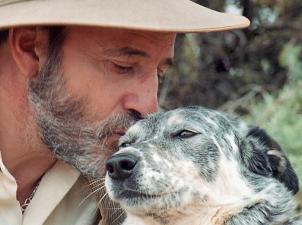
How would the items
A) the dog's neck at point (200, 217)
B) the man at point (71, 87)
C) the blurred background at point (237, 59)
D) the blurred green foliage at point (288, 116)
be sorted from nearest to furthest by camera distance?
the dog's neck at point (200, 217) < the man at point (71, 87) < the blurred green foliage at point (288, 116) < the blurred background at point (237, 59)

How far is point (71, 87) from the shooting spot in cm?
350

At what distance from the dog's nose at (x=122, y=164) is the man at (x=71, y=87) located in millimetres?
350

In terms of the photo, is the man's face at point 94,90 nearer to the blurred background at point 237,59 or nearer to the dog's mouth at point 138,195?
the dog's mouth at point 138,195

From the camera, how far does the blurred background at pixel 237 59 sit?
7.25 metres

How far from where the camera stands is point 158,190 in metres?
3.15

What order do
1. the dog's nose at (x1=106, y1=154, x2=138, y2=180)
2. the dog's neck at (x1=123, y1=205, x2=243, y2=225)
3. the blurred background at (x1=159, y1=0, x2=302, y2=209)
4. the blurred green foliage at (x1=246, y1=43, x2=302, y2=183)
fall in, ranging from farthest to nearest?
1. the blurred background at (x1=159, y1=0, x2=302, y2=209)
2. the blurred green foliage at (x1=246, y1=43, x2=302, y2=183)
3. the dog's neck at (x1=123, y1=205, x2=243, y2=225)
4. the dog's nose at (x1=106, y1=154, x2=138, y2=180)

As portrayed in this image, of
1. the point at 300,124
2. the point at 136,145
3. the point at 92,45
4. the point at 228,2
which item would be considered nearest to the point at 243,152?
the point at 136,145

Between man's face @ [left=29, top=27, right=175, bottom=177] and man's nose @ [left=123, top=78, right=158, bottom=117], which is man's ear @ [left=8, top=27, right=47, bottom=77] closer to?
man's face @ [left=29, top=27, right=175, bottom=177]

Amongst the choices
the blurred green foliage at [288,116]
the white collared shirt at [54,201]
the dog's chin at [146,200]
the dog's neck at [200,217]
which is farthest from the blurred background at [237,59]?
the dog's chin at [146,200]

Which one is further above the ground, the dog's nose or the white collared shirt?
the dog's nose

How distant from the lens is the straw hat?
3.20 metres

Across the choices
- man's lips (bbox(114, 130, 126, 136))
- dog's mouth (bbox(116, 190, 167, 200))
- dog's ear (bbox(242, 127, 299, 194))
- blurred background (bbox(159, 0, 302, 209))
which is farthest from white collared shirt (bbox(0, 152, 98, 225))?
blurred background (bbox(159, 0, 302, 209))

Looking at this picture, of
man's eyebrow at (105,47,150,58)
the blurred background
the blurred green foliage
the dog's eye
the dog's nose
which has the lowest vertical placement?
the blurred background

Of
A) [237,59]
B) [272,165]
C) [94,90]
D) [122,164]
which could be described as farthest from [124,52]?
[237,59]
